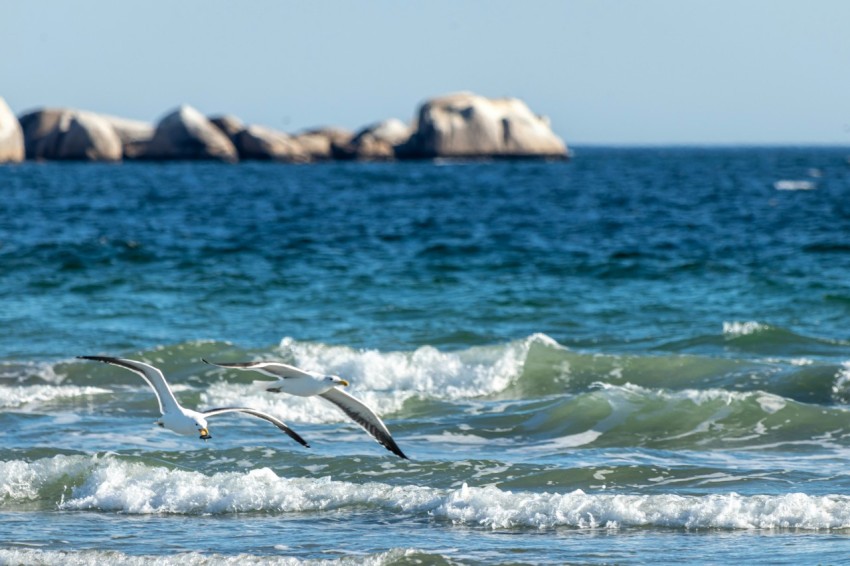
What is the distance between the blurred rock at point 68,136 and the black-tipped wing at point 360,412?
312 feet

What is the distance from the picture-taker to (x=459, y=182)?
69938 mm

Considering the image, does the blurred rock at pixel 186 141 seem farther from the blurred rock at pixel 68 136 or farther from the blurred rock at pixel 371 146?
the blurred rock at pixel 371 146

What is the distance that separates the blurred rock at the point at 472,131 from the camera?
110m

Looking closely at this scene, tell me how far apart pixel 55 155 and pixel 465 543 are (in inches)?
3883

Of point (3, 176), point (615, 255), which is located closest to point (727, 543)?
point (615, 255)

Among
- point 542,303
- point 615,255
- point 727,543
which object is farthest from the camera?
point 615,255

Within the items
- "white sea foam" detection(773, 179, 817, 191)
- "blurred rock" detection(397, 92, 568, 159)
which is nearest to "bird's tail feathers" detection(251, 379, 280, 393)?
"white sea foam" detection(773, 179, 817, 191)

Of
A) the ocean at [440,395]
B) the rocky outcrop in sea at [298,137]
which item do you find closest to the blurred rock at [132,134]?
the rocky outcrop in sea at [298,137]

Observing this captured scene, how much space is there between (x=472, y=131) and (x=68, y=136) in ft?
106

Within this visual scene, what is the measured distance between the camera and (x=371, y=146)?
114750 mm

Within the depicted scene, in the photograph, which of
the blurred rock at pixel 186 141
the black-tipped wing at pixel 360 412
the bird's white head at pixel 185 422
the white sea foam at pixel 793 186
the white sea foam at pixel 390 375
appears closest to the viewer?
the bird's white head at pixel 185 422

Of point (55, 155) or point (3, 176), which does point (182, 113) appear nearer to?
point (55, 155)

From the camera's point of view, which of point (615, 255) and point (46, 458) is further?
point (615, 255)

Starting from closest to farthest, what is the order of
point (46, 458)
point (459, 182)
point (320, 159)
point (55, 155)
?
point (46, 458) < point (459, 182) < point (55, 155) < point (320, 159)
